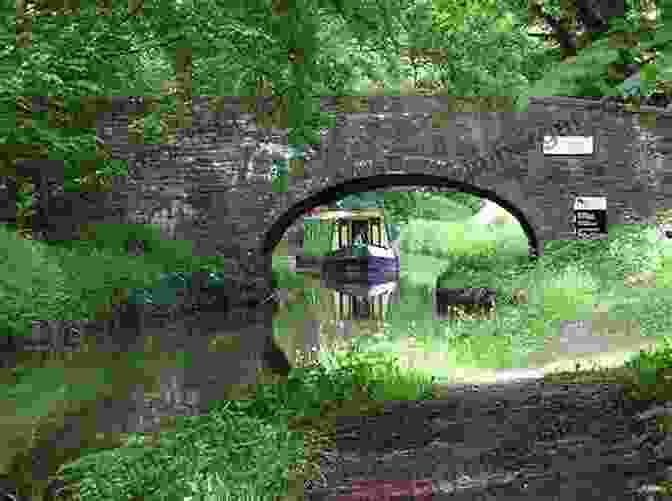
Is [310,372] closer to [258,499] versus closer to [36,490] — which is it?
[36,490]

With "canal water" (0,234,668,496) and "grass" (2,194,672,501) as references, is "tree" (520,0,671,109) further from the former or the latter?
"canal water" (0,234,668,496)

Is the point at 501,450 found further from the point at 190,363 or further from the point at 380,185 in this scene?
the point at 380,185

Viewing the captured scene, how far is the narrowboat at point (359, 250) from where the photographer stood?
102 ft

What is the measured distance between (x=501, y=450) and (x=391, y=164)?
14488 millimetres

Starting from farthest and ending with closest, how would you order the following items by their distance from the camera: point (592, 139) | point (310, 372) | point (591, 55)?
point (592, 139) < point (310, 372) < point (591, 55)

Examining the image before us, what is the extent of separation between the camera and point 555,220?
20906mm

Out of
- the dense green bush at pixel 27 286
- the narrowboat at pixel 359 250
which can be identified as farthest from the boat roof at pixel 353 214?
the dense green bush at pixel 27 286

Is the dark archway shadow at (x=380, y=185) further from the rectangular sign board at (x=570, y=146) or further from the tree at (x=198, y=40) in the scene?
the tree at (x=198, y=40)

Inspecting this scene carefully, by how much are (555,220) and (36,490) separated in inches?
591

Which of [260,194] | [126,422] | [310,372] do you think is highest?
[260,194]

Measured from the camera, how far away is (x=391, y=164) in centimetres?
2028

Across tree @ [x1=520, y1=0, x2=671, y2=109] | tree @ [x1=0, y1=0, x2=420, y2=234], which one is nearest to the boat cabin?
tree @ [x1=0, y1=0, x2=420, y2=234]

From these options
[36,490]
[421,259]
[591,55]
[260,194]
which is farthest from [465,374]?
[421,259]

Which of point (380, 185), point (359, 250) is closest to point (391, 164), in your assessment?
point (380, 185)
